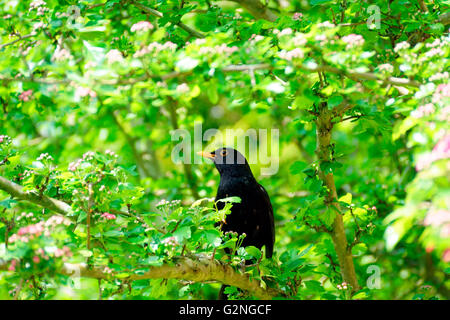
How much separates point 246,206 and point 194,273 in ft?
4.86

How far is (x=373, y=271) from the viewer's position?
14.1ft

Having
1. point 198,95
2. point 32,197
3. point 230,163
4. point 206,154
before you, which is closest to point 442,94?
point 198,95

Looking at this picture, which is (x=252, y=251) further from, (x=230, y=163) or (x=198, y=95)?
(x=230, y=163)

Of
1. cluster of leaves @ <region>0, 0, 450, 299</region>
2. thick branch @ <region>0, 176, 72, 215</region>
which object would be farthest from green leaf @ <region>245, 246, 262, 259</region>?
thick branch @ <region>0, 176, 72, 215</region>

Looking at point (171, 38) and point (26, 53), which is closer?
point (26, 53)

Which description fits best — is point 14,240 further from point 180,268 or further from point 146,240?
point 180,268

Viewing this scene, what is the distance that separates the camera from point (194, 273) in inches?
113

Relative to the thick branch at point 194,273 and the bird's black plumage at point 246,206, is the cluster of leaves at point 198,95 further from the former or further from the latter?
the bird's black plumage at point 246,206
